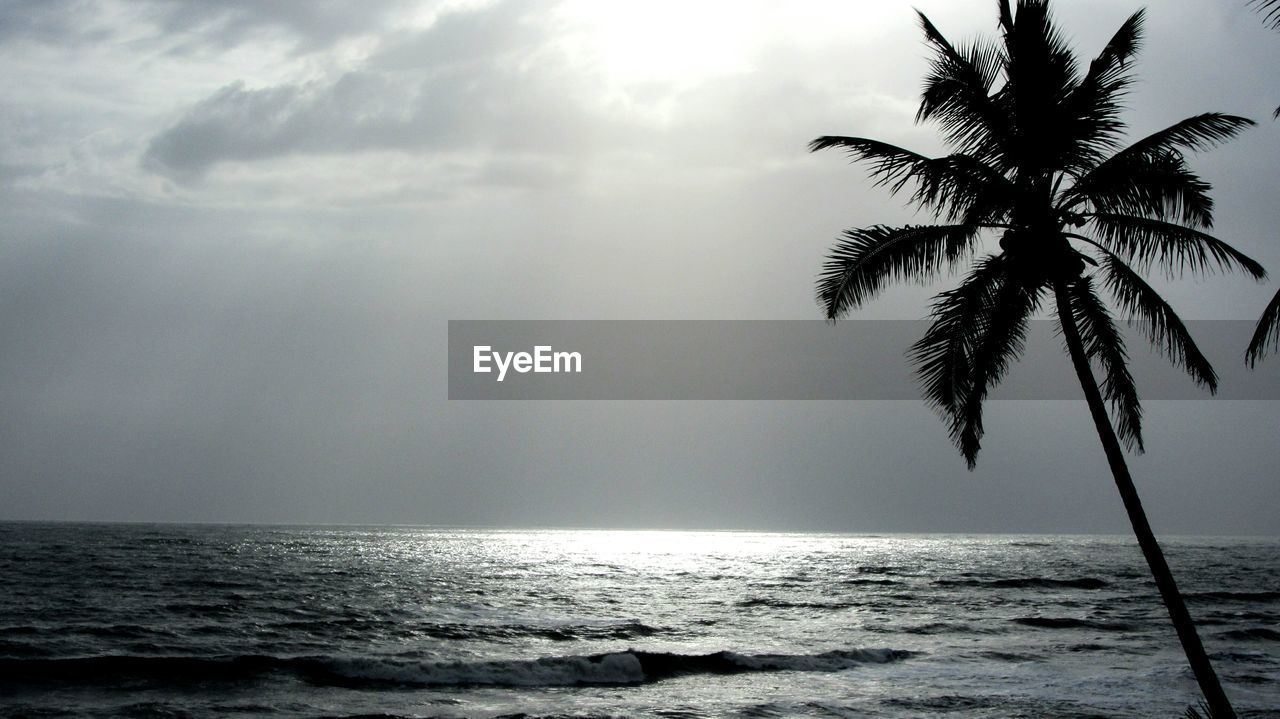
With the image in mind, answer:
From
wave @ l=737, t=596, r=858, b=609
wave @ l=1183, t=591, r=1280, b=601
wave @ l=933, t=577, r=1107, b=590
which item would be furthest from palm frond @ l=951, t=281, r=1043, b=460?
wave @ l=933, t=577, r=1107, b=590

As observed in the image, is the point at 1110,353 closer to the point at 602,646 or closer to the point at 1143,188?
the point at 1143,188

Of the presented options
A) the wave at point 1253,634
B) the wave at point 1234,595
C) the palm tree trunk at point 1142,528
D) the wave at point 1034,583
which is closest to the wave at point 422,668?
the wave at point 1253,634

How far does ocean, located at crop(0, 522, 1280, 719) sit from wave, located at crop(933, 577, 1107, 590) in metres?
0.36

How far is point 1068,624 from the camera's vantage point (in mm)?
39219

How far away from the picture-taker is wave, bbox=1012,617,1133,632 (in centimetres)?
3797

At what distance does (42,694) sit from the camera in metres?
23.6

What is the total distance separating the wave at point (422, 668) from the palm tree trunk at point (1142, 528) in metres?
16.8

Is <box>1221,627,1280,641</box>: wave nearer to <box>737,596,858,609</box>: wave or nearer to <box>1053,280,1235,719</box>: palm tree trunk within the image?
<box>737,596,858,609</box>: wave

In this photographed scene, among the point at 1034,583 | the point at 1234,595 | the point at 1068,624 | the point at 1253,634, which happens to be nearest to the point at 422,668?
the point at 1068,624

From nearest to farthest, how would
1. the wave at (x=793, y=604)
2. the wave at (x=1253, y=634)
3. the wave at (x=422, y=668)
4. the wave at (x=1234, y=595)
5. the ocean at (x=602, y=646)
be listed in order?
the ocean at (x=602, y=646), the wave at (x=422, y=668), the wave at (x=1253, y=634), the wave at (x=793, y=604), the wave at (x=1234, y=595)

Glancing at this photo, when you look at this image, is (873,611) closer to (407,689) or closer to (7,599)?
(407,689)

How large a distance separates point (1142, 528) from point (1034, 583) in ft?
180

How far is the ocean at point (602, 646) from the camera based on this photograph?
22609mm

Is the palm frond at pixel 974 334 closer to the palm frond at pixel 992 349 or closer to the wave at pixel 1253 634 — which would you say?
the palm frond at pixel 992 349
